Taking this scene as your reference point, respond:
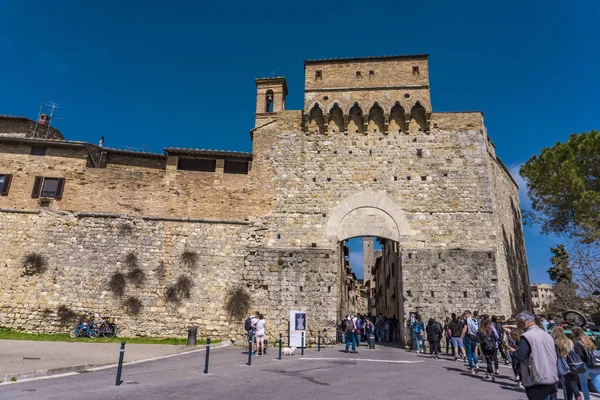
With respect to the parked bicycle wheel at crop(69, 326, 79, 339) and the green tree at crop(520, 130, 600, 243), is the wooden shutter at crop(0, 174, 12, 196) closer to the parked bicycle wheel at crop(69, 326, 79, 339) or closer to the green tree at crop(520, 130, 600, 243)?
the parked bicycle wheel at crop(69, 326, 79, 339)

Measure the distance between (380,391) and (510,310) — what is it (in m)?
13.7

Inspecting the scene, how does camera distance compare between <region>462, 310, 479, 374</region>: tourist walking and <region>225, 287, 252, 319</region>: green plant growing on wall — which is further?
<region>225, 287, 252, 319</region>: green plant growing on wall

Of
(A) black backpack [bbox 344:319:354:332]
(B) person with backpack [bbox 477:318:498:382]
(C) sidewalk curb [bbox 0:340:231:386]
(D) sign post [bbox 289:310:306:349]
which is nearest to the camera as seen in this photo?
(C) sidewalk curb [bbox 0:340:231:386]

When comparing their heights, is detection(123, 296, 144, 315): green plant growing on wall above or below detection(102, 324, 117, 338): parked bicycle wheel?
above

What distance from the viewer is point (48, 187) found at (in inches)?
729

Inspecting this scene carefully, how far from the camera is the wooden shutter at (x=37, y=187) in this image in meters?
Answer: 18.4

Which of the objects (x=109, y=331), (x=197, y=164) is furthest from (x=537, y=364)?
(x=197, y=164)

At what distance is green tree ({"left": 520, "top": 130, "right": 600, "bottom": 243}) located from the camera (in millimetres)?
17516

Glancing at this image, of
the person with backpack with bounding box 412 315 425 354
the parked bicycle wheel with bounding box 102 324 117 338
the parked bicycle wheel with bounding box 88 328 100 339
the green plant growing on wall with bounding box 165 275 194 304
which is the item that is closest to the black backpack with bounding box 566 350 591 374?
the person with backpack with bounding box 412 315 425 354

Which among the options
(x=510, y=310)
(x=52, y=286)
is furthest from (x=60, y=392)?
(x=510, y=310)

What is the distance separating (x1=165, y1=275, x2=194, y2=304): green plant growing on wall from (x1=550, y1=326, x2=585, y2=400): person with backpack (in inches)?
562

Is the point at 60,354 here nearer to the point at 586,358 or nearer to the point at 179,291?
the point at 179,291

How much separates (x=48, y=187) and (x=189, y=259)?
25.8 ft

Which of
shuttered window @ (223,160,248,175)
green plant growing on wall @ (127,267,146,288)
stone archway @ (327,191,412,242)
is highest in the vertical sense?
shuttered window @ (223,160,248,175)
